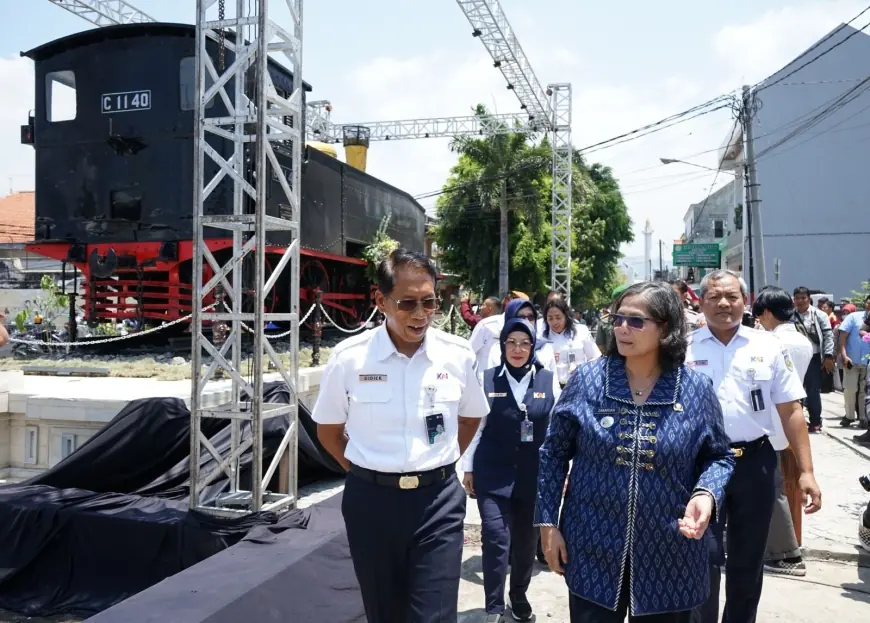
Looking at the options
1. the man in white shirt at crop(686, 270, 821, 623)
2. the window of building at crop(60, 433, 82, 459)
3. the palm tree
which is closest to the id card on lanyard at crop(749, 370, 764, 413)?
the man in white shirt at crop(686, 270, 821, 623)

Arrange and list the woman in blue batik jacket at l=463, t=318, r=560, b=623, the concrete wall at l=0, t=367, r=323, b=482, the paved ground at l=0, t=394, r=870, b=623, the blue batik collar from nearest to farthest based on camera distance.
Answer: the blue batik collar < the woman in blue batik jacket at l=463, t=318, r=560, b=623 < the paved ground at l=0, t=394, r=870, b=623 < the concrete wall at l=0, t=367, r=323, b=482

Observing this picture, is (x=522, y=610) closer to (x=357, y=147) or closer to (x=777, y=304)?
(x=777, y=304)

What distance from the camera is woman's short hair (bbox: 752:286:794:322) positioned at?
4.86 meters

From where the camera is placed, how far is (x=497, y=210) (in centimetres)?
2722

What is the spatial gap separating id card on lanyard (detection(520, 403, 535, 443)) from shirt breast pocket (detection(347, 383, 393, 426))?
1.44 m

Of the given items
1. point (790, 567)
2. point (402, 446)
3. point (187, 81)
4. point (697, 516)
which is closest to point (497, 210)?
point (187, 81)

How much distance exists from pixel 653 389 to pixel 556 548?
61 centimetres

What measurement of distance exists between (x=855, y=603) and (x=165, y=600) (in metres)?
3.66

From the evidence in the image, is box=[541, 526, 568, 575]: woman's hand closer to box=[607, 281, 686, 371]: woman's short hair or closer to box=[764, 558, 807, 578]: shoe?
box=[607, 281, 686, 371]: woman's short hair

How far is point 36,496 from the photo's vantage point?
16.5 feet

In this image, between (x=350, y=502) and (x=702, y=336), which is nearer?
(x=350, y=502)

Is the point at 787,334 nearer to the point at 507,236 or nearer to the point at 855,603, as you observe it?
the point at 855,603

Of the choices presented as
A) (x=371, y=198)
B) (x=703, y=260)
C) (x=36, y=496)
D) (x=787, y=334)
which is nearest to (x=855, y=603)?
(x=787, y=334)

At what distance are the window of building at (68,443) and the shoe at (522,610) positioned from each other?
387cm
